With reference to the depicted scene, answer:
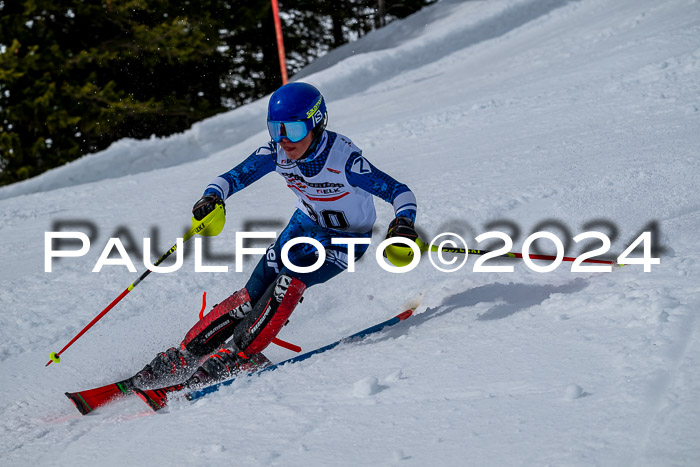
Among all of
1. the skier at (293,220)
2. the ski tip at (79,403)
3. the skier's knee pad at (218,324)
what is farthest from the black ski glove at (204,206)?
the ski tip at (79,403)

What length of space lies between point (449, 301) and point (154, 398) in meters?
1.93

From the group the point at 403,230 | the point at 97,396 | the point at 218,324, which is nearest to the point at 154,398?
the point at 97,396

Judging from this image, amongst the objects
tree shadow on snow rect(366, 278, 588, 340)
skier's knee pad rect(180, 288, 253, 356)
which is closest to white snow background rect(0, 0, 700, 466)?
tree shadow on snow rect(366, 278, 588, 340)

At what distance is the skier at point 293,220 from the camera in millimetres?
3580

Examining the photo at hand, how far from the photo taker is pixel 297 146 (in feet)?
12.0

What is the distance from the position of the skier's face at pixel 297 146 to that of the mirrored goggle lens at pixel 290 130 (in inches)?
1.1

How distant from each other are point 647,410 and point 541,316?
113 cm

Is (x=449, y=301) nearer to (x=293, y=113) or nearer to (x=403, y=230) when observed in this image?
(x=403, y=230)

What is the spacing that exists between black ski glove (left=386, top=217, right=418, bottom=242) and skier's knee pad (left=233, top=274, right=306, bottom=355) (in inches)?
25.0

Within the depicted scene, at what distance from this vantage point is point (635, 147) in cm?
620

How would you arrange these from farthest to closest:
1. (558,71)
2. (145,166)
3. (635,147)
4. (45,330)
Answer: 1. (145,166)
2. (558,71)
3. (635,147)
4. (45,330)

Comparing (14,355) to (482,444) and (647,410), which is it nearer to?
→ (482,444)

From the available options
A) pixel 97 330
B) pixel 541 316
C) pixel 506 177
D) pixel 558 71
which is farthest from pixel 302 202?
pixel 558 71

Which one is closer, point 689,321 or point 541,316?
point 689,321
